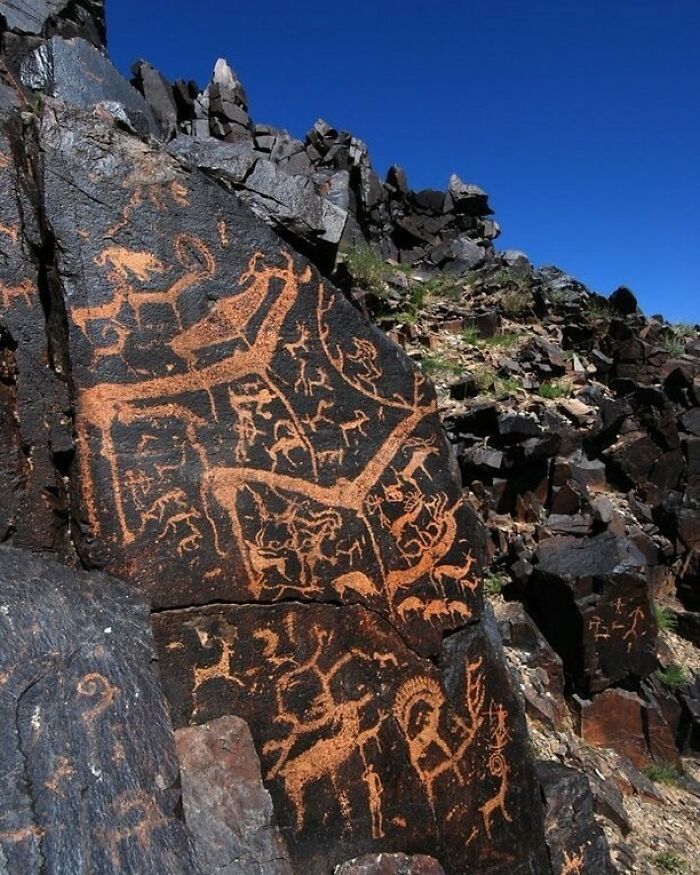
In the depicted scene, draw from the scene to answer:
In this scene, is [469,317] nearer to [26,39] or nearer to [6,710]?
[26,39]

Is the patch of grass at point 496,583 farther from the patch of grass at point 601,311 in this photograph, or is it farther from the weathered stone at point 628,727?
the patch of grass at point 601,311

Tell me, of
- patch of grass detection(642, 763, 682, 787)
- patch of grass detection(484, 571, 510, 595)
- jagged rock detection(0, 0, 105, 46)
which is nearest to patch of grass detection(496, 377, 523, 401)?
patch of grass detection(484, 571, 510, 595)

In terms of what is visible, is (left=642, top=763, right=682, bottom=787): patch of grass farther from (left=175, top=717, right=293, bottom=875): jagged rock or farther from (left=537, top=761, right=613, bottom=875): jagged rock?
(left=175, top=717, right=293, bottom=875): jagged rock

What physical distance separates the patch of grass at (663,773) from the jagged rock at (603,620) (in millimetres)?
741

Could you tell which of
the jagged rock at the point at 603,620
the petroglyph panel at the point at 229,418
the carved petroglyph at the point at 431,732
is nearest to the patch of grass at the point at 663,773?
the jagged rock at the point at 603,620

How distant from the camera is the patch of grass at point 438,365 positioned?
35.1 ft

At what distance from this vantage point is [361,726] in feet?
7.15

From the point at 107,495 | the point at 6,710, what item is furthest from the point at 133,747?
the point at 107,495

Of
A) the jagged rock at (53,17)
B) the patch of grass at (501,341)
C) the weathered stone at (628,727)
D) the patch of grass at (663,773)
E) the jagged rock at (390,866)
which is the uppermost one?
the jagged rock at (53,17)

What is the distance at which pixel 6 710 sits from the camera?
144cm

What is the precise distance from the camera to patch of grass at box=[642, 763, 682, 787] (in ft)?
18.2

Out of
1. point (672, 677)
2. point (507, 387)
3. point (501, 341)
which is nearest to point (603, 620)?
point (672, 677)

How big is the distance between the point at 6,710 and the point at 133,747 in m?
0.30

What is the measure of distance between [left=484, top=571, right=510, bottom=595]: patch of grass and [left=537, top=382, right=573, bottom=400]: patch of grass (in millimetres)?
4450
